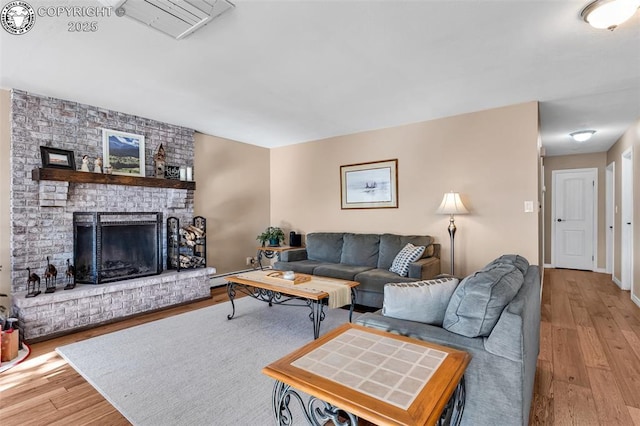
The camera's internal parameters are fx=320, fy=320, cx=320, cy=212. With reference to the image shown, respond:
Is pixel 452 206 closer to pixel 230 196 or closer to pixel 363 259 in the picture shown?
Result: pixel 363 259

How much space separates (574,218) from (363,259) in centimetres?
512

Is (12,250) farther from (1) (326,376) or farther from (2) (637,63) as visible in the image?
(2) (637,63)

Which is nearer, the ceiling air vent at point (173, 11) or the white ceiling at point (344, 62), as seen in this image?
the ceiling air vent at point (173, 11)

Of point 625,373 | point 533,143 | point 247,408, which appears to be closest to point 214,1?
point 247,408

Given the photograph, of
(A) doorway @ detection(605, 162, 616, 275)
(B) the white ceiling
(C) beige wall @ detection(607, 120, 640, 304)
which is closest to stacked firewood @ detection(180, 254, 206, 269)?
(B) the white ceiling

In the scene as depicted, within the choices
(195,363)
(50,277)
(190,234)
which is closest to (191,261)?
(190,234)

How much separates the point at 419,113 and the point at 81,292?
4282 millimetres

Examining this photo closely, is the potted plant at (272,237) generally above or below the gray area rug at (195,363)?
above

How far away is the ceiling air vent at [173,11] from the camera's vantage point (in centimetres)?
186

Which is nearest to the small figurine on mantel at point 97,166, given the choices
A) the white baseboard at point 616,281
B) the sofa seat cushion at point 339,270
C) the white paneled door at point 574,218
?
the sofa seat cushion at point 339,270

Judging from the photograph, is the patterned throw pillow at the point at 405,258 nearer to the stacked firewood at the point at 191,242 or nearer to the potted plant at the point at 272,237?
the potted plant at the point at 272,237

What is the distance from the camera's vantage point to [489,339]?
1481 mm

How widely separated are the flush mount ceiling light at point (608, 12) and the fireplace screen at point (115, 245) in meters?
4.59

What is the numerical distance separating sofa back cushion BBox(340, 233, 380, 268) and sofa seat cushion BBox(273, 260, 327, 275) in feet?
1.24
